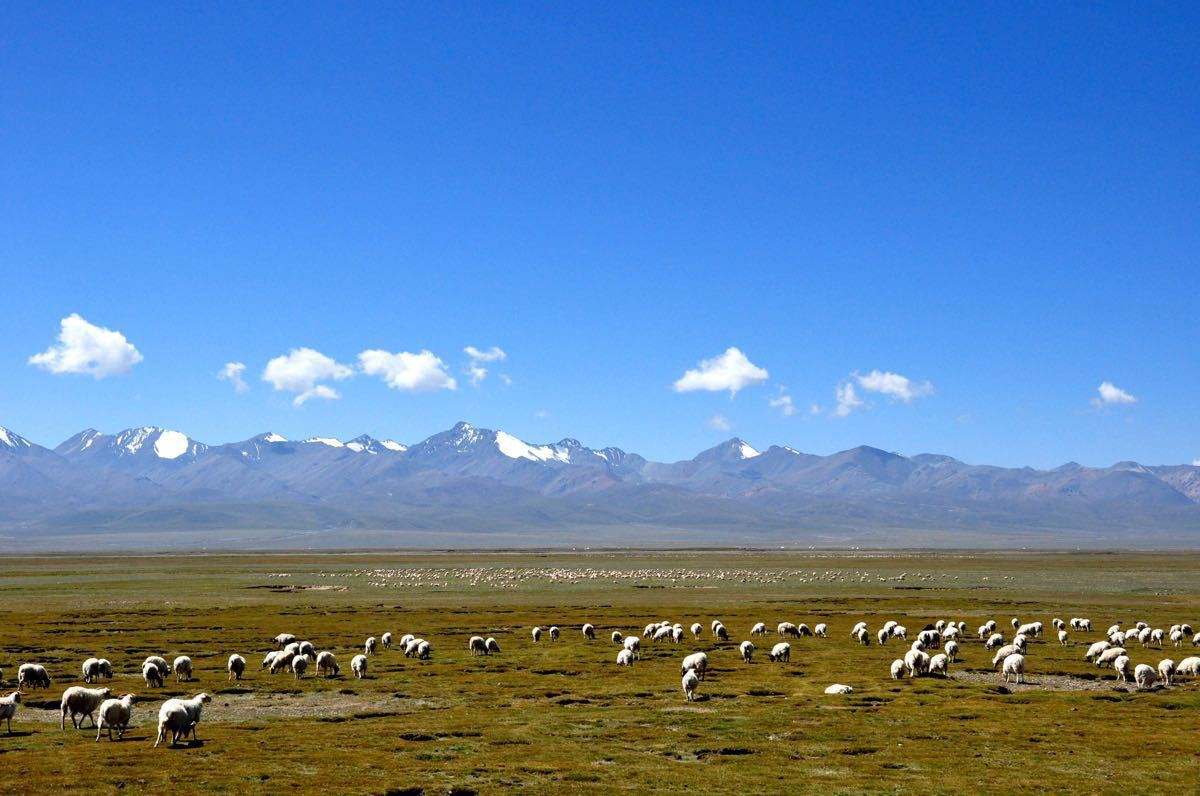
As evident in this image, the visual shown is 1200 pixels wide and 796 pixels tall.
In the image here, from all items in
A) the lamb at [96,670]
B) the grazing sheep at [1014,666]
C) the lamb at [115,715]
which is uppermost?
the lamb at [115,715]

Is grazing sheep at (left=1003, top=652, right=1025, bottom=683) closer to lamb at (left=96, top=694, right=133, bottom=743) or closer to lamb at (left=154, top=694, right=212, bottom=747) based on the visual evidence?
lamb at (left=154, top=694, right=212, bottom=747)

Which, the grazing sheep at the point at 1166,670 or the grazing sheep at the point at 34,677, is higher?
the grazing sheep at the point at 1166,670

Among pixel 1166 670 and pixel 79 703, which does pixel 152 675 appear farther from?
pixel 1166 670

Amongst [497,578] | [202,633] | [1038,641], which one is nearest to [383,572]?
[497,578]

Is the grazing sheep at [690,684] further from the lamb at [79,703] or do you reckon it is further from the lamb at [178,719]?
the lamb at [79,703]

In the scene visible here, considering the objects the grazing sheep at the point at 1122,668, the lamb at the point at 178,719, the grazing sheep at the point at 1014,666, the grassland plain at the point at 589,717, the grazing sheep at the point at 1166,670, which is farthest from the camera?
the grazing sheep at the point at 1014,666

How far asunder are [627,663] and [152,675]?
1769 cm

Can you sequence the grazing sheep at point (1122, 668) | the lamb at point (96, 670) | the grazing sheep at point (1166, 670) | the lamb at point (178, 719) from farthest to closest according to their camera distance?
the grazing sheep at point (1122, 668)
the grazing sheep at point (1166, 670)
the lamb at point (96, 670)
the lamb at point (178, 719)

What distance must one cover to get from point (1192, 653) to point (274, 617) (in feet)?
171

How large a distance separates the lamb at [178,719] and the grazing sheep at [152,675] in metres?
9.85

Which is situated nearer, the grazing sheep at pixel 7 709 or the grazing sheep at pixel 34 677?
the grazing sheep at pixel 7 709

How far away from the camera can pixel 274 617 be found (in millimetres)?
63594

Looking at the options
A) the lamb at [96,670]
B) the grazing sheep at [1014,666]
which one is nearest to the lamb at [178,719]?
the lamb at [96,670]

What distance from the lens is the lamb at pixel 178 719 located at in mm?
23062
